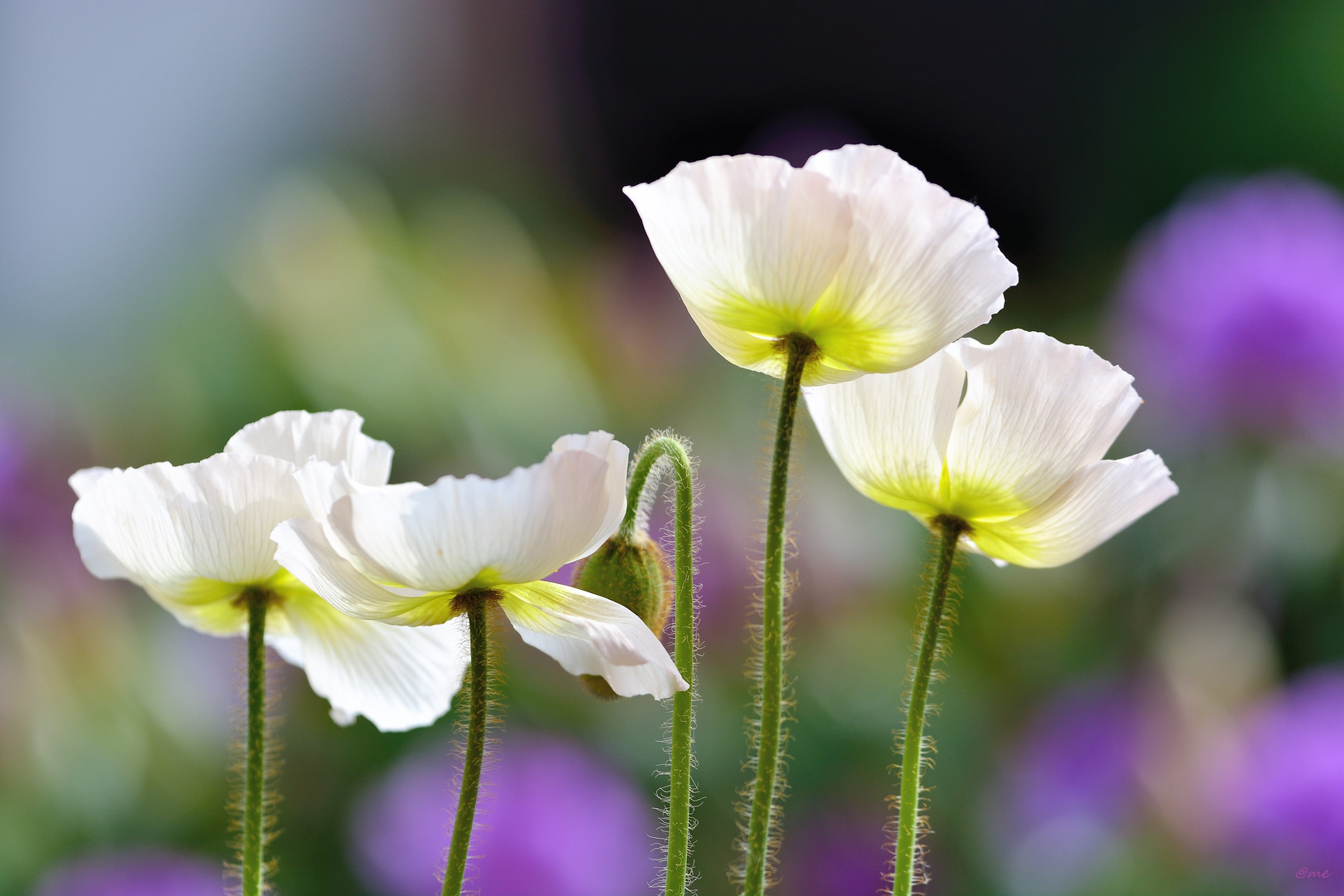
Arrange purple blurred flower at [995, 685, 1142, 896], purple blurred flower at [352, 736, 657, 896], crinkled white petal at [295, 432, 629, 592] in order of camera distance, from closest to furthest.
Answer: crinkled white petal at [295, 432, 629, 592] < purple blurred flower at [352, 736, 657, 896] < purple blurred flower at [995, 685, 1142, 896]

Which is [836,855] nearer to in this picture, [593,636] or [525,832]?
[525,832]

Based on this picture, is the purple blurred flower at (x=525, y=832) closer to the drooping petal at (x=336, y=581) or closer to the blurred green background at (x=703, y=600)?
the blurred green background at (x=703, y=600)

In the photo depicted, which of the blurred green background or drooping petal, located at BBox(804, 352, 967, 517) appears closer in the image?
drooping petal, located at BBox(804, 352, 967, 517)

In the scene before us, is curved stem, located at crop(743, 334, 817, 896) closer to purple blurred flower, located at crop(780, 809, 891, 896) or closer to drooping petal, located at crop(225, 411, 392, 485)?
drooping petal, located at crop(225, 411, 392, 485)

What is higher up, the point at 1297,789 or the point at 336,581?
the point at 1297,789

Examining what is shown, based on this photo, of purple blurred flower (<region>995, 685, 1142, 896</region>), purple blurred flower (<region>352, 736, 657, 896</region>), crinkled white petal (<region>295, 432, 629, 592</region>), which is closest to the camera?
crinkled white petal (<region>295, 432, 629, 592</region>)

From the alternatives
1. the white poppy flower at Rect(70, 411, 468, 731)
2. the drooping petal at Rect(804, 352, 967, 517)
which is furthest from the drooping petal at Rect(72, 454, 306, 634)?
the drooping petal at Rect(804, 352, 967, 517)

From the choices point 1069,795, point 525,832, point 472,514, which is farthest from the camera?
point 1069,795

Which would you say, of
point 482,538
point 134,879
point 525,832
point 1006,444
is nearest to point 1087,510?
point 1006,444
